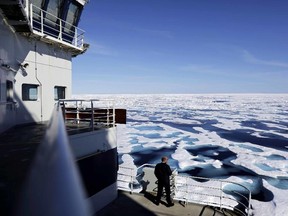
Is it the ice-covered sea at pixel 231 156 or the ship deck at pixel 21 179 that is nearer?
the ship deck at pixel 21 179

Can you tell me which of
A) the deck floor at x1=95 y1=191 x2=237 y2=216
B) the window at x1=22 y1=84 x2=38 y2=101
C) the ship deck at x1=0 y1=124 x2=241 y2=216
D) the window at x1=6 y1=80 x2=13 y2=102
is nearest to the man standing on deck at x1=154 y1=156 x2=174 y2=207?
the deck floor at x1=95 y1=191 x2=237 y2=216

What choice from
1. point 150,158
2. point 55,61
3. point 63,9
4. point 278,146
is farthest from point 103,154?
point 278,146

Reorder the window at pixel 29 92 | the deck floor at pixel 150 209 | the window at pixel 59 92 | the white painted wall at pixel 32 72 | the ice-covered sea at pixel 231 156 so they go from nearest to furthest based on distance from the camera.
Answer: the deck floor at pixel 150 209
the white painted wall at pixel 32 72
the window at pixel 29 92
the window at pixel 59 92
the ice-covered sea at pixel 231 156

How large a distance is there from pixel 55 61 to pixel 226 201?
9785mm

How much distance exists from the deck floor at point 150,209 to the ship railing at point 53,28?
6.69 metres

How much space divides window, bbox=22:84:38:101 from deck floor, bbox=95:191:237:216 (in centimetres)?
528

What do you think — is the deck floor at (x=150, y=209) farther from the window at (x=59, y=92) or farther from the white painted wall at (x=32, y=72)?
the window at (x=59, y=92)

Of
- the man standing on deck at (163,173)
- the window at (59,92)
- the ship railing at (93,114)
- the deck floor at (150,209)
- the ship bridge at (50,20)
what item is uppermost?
the ship bridge at (50,20)

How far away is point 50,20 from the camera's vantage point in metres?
12.4

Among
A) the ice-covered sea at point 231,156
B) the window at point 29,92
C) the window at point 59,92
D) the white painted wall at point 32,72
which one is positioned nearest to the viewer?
the white painted wall at point 32,72

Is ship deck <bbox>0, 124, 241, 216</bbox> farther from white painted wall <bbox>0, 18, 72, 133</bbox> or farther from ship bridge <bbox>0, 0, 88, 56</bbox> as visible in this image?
ship bridge <bbox>0, 0, 88, 56</bbox>

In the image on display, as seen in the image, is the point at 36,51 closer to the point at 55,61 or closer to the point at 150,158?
the point at 55,61

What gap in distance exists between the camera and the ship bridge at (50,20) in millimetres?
9002

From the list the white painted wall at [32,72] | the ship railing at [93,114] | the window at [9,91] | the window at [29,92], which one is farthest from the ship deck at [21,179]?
the window at [29,92]
